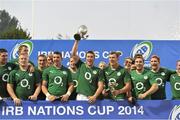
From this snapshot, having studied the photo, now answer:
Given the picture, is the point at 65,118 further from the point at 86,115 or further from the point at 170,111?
the point at 170,111

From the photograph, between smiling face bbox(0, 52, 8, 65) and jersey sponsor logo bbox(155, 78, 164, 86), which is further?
jersey sponsor logo bbox(155, 78, 164, 86)

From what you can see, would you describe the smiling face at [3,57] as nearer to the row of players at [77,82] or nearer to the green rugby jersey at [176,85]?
the row of players at [77,82]

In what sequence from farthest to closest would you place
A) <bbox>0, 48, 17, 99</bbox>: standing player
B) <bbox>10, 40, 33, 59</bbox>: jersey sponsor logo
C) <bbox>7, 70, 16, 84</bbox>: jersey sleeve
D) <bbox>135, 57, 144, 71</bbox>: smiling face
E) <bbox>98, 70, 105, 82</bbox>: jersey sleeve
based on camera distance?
<bbox>10, 40, 33, 59</bbox>: jersey sponsor logo, <bbox>135, 57, 144, 71</bbox>: smiling face, <bbox>0, 48, 17, 99</bbox>: standing player, <bbox>98, 70, 105, 82</bbox>: jersey sleeve, <bbox>7, 70, 16, 84</bbox>: jersey sleeve

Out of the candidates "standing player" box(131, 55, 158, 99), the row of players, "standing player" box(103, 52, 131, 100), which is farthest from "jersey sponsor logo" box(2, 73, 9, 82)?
"standing player" box(131, 55, 158, 99)

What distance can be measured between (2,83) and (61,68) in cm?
125

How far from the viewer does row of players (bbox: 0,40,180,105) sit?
867 centimetres

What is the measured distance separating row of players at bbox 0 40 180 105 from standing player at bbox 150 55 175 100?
0.03 m

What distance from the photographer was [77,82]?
921 centimetres

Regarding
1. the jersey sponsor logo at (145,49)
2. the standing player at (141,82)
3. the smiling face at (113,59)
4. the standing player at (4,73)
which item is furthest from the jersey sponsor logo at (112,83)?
the jersey sponsor logo at (145,49)

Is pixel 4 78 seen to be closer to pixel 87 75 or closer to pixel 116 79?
pixel 87 75

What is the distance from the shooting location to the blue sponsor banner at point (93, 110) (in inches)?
328

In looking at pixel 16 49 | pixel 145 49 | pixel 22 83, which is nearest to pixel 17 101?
pixel 22 83

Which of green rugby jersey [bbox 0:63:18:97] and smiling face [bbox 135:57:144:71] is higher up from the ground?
smiling face [bbox 135:57:144:71]

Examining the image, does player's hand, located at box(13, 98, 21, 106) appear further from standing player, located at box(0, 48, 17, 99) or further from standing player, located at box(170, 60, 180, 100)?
standing player, located at box(170, 60, 180, 100)
